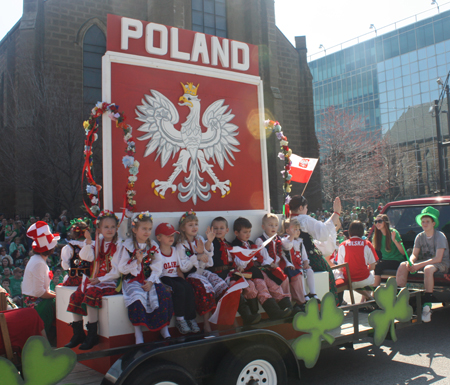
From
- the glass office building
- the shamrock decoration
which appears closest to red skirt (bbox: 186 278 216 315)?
the shamrock decoration

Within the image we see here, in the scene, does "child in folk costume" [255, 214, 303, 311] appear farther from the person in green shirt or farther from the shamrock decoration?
the person in green shirt

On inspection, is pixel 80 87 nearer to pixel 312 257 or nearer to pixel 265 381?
pixel 312 257

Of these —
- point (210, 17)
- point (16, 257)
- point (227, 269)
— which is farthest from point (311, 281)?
point (210, 17)

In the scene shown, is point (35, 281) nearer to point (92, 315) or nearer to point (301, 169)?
point (92, 315)

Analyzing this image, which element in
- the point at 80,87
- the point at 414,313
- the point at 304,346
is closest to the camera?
the point at 304,346

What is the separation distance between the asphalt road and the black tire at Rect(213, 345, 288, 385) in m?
1.04

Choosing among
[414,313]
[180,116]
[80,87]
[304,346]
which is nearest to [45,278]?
[180,116]

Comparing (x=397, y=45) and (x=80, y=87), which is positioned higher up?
(x=397, y=45)

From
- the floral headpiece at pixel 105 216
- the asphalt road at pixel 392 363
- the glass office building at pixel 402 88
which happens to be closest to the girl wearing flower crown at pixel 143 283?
the floral headpiece at pixel 105 216

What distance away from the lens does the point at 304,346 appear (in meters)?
3.93

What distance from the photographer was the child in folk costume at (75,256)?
443 centimetres

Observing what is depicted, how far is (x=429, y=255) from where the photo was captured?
630 cm

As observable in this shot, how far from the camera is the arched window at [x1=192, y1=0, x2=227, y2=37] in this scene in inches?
804

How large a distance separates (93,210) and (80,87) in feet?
50.8
